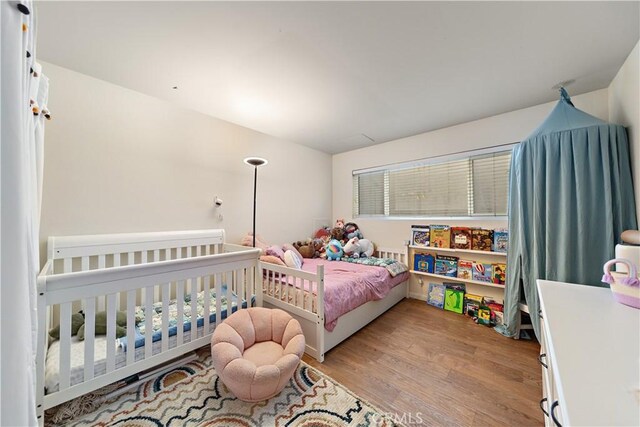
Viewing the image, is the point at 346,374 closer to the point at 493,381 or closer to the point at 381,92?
the point at 493,381

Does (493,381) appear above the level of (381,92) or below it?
below

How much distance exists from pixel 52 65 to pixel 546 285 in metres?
3.76

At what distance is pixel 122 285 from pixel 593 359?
2111 mm

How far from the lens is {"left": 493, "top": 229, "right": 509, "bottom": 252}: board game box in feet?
7.98

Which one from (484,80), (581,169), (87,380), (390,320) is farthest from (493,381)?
(87,380)

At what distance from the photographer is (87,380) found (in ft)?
4.10

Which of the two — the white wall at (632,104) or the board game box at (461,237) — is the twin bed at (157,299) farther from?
the white wall at (632,104)

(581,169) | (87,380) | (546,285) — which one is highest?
(581,169)

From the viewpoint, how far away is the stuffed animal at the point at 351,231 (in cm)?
360

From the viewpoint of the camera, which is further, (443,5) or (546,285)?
(546,285)

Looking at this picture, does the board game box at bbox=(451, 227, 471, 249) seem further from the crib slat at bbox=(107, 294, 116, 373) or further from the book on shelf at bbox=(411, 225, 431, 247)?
the crib slat at bbox=(107, 294, 116, 373)

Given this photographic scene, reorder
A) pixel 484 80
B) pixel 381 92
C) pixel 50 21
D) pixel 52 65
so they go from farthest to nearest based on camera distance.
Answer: pixel 381 92 → pixel 484 80 → pixel 52 65 → pixel 50 21

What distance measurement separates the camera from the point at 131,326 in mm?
1367

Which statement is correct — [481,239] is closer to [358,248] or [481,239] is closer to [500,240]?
[500,240]
